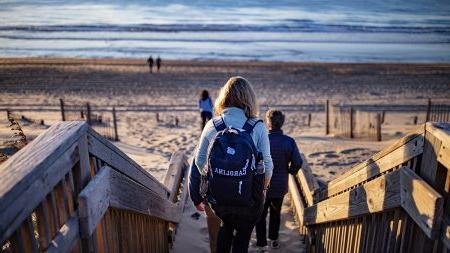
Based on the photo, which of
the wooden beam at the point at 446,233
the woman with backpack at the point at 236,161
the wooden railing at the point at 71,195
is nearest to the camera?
the wooden railing at the point at 71,195

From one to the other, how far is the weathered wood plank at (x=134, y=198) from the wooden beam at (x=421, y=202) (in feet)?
5.79

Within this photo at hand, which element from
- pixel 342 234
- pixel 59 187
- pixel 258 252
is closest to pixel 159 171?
pixel 258 252

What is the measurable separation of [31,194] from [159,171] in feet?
24.3

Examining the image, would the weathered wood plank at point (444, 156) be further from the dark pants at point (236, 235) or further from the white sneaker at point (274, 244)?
the white sneaker at point (274, 244)

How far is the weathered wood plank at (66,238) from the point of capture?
1.87 m

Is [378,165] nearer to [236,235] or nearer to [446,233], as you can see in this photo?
[446,233]

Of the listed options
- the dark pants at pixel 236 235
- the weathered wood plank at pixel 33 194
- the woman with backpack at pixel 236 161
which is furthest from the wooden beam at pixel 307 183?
the weathered wood plank at pixel 33 194

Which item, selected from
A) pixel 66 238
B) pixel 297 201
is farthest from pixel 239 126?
pixel 297 201

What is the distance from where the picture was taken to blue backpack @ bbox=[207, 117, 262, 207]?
2.66m

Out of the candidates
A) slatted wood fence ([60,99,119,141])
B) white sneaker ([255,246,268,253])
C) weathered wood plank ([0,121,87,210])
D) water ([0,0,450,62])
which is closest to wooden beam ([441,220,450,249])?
weathered wood plank ([0,121,87,210])

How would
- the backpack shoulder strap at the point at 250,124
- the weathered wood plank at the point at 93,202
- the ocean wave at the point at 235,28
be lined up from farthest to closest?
the ocean wave at the point at 235,28 < the backpack shoulder strap at the point at 250,124 < the weathered wood plank at the point at 93,202

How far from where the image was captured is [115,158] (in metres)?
2.78

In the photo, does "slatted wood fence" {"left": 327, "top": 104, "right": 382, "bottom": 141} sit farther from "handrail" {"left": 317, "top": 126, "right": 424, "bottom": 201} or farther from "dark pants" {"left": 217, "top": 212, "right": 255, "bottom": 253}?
"dark pants" {"left": 217, "top": 212, "right": 255, "bottom": 253}

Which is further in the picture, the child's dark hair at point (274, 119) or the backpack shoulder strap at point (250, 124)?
the child's dark hair at point (274, 119)
